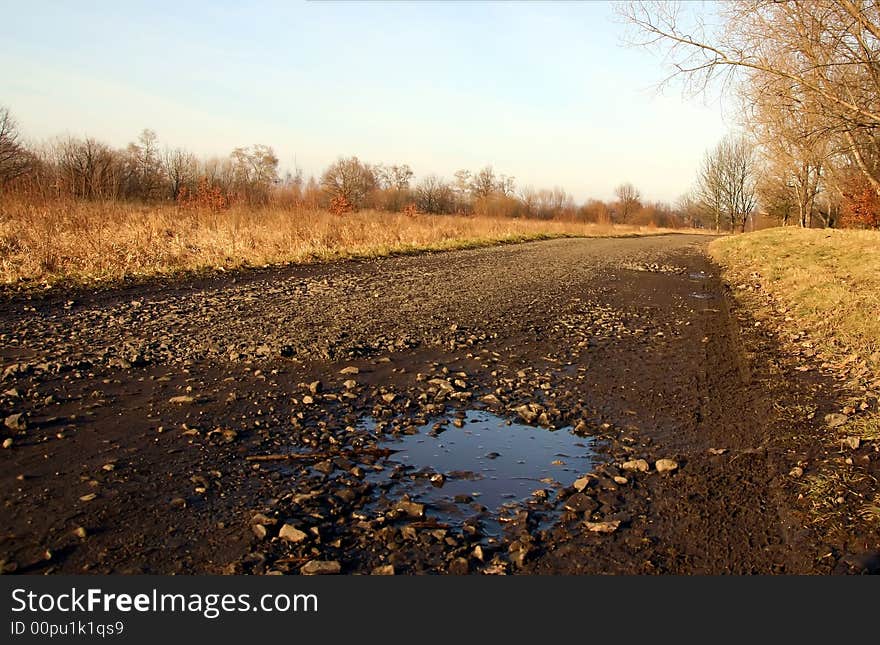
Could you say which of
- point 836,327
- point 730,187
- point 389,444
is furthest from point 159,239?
point 730,187

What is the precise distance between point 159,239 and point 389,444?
1042 centimetres

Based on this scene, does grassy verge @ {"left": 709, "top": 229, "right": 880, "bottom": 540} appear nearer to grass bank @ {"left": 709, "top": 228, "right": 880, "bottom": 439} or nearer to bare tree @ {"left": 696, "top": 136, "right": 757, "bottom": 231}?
grass bank @ {"left": 709, "top": 228, "right": 880, "bottom": 439}

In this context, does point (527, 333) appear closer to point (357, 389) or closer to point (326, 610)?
point (357, 389)

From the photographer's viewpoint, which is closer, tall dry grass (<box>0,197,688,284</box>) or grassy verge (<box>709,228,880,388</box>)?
grassy verge (<box>709,228,880,388</box>)

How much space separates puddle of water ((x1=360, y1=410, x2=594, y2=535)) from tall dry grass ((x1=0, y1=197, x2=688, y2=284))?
7.44 metres

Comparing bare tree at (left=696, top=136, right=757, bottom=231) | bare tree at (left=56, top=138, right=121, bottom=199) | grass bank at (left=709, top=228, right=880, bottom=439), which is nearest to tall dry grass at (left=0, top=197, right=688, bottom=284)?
bare tree at (left=56, top=138, right=121, bottom=199)

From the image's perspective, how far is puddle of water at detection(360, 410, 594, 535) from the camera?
10.4 feet

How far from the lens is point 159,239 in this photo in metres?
12.5

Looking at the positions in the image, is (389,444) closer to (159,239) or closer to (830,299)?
(830,299)

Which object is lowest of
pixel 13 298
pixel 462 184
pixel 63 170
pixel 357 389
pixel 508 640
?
pixel 508 640

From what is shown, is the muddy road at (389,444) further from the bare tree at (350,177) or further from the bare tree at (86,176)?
the bare tree at (350,177)

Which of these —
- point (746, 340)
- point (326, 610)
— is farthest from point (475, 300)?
point (326, 610)

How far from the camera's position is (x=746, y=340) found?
23.5ft

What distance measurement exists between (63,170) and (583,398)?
1550 cm
